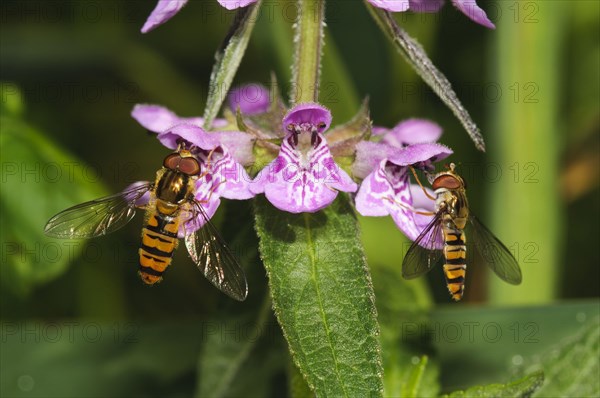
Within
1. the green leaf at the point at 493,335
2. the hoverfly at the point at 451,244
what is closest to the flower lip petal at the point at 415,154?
the hoverfly at the point at 451,244

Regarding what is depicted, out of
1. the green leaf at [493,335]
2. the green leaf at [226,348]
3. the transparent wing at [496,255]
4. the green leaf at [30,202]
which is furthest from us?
the green leaf at [30,202]

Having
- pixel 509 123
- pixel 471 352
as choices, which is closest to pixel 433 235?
pixel 471 352

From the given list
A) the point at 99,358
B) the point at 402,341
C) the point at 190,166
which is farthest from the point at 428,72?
the point at 99,358

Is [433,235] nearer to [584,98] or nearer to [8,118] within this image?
[8,118]

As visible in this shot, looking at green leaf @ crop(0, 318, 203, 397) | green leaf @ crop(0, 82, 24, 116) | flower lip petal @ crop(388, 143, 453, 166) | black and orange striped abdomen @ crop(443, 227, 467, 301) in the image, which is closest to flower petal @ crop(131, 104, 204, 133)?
flower lip petal @ crop(388, 143, 453, 166)

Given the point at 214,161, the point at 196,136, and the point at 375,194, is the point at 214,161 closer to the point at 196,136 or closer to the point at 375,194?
the point at 196,136

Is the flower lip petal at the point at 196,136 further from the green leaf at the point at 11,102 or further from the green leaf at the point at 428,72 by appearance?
the green leaf at the point at 11,102
